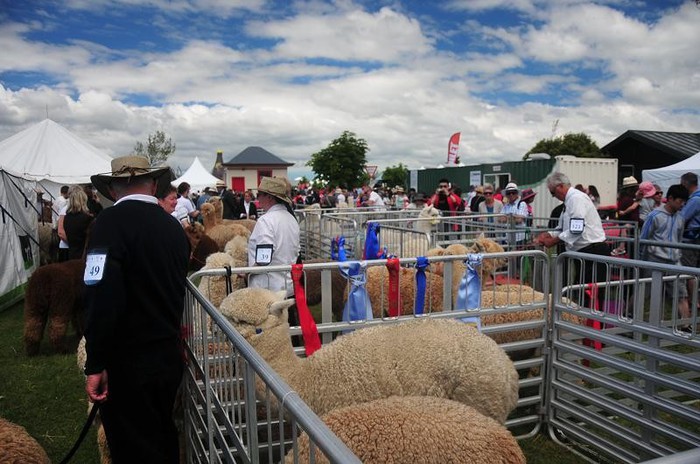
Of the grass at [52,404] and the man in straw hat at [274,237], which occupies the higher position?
the man in straw hat at [274,237]

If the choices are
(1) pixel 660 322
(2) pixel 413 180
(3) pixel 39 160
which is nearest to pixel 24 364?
(1) pixel 660 322

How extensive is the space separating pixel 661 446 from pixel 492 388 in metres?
1.29

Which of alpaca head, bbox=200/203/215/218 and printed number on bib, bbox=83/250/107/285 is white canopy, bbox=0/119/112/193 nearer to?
alpaca head, bbox=200/203/215/218

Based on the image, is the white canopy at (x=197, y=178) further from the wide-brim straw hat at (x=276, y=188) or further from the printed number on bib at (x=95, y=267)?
the printed number on bib at (x=95, y=267)

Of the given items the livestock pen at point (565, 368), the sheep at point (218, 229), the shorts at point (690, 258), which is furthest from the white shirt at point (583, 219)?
the sheep at point (218, 229)

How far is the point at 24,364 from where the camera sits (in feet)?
19.0

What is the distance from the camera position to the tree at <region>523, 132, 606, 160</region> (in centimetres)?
4100

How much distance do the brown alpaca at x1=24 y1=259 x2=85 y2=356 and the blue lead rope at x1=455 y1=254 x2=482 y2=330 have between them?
470 centimetres

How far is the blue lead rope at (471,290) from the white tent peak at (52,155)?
1227cm

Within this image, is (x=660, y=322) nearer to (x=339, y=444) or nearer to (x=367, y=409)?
(x=367, y=409)

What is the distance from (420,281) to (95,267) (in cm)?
241

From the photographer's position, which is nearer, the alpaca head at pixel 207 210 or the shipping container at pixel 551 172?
the alpaca head at pixel 207 210

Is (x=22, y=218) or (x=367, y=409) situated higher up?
(x=22, y=218)

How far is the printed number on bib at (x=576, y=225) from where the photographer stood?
211 inches
